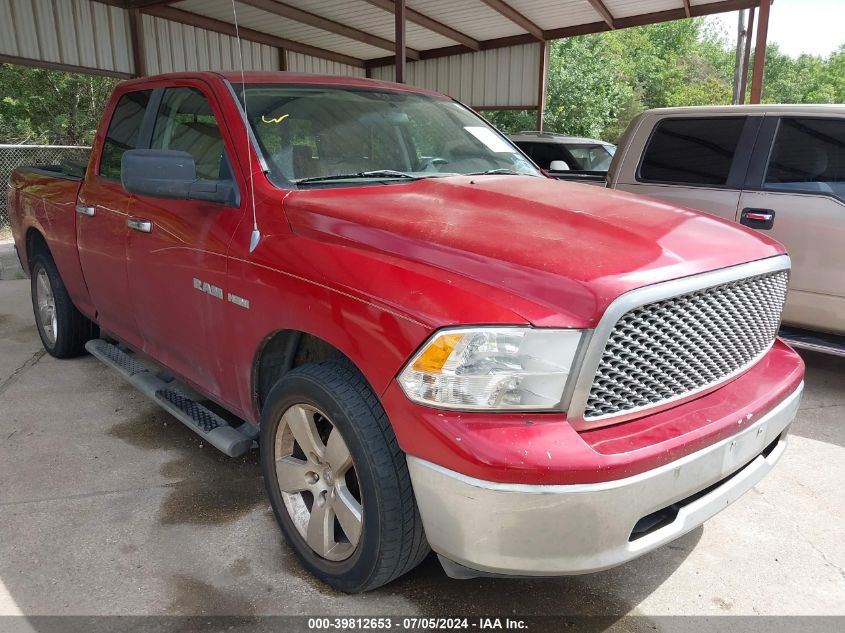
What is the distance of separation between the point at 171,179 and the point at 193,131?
601mm

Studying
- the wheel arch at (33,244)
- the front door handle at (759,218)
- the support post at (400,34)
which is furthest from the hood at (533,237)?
the support post at (400,34)

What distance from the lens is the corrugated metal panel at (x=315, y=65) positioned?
48.1ft

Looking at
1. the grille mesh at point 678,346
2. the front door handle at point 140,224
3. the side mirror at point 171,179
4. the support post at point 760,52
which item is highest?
the support post at point 760,52

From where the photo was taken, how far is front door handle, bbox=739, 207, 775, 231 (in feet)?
14.6

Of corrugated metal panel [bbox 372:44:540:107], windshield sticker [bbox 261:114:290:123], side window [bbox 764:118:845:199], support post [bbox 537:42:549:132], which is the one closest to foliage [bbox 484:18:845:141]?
corrugated metal panel [bbox 372:44:540:107]

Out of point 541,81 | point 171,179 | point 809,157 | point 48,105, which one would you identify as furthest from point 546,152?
point 48,105

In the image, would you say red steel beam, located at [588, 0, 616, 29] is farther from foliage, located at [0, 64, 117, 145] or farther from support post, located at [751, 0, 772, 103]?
Result: foliage, located at [0, 64, 117, 145]

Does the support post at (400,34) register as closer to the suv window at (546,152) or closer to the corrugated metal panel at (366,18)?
the corrugated metal panel at (366,18)

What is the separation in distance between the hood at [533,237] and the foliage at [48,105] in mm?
23781

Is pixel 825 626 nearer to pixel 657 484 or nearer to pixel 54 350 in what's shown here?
pixel 657 484

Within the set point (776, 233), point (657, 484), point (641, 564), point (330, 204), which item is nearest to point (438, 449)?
point (657, 484)

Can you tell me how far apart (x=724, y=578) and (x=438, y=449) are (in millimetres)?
1462

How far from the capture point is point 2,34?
948 centimetres

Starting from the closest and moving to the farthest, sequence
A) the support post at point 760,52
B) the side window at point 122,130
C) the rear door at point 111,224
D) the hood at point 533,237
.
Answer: the hood at point 533,237
the rear door at point 111,224
the side window at point 122,130
the support post at point 760,52
